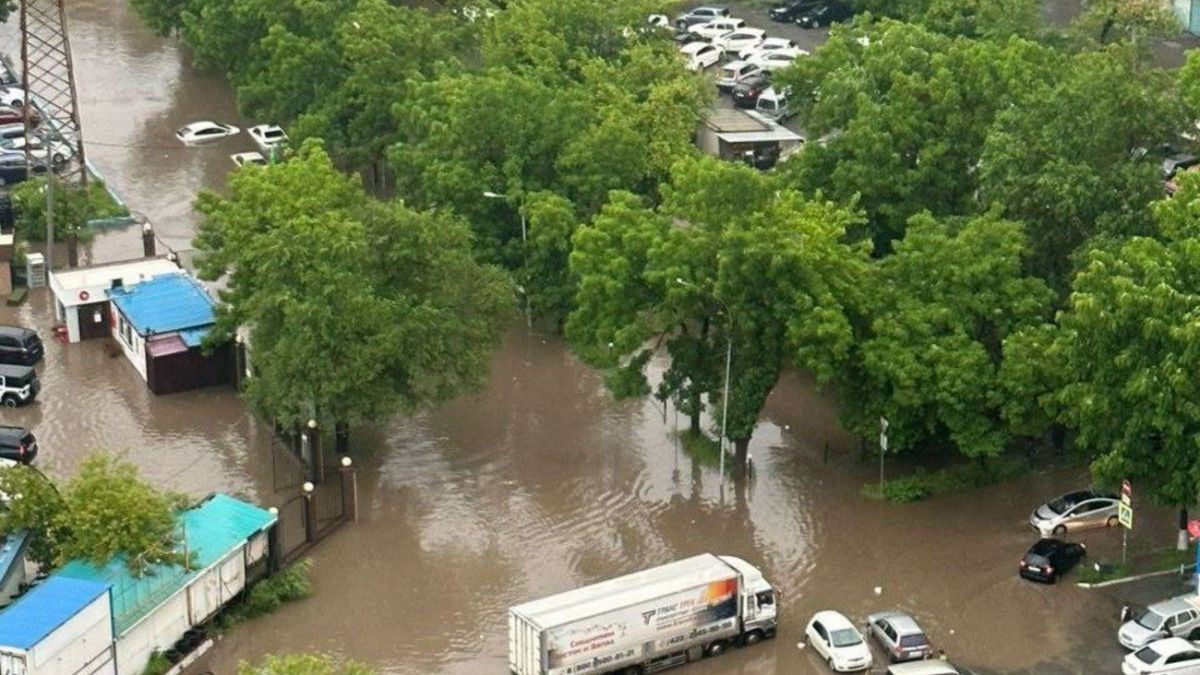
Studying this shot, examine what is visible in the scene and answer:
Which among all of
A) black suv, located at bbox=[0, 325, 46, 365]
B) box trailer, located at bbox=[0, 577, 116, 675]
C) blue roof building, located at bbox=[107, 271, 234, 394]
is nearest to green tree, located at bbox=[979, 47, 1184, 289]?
blue roof building, located at bbox=[107, 271, 234, 394]

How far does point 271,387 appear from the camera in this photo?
156ft

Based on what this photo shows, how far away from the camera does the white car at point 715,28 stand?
80.2 metres

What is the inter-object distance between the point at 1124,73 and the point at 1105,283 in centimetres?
960

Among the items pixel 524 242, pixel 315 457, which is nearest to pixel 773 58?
pixel 524 242

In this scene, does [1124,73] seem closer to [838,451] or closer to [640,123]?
[838,451]

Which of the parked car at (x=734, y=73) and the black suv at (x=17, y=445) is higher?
the parked car at (x=734, y=73)

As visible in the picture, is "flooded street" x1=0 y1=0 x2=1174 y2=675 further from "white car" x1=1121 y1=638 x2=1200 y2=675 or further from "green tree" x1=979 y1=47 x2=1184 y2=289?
"green tree" x1=979 y1=47 x2=1184 y2=289

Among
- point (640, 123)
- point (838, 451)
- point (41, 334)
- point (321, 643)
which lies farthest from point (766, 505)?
point (41, 334)

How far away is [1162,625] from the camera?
4097 cm

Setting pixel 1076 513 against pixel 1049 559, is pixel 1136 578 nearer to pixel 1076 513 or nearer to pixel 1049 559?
pixel 1049 559

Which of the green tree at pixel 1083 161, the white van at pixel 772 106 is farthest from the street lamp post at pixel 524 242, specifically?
the white van at pixel 772 106

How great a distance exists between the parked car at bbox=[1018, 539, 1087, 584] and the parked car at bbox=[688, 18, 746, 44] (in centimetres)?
3871

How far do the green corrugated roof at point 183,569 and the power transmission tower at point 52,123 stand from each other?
63.1ft

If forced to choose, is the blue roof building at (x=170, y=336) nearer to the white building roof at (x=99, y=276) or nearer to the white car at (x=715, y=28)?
the white building roof at (x=99, y=276)
